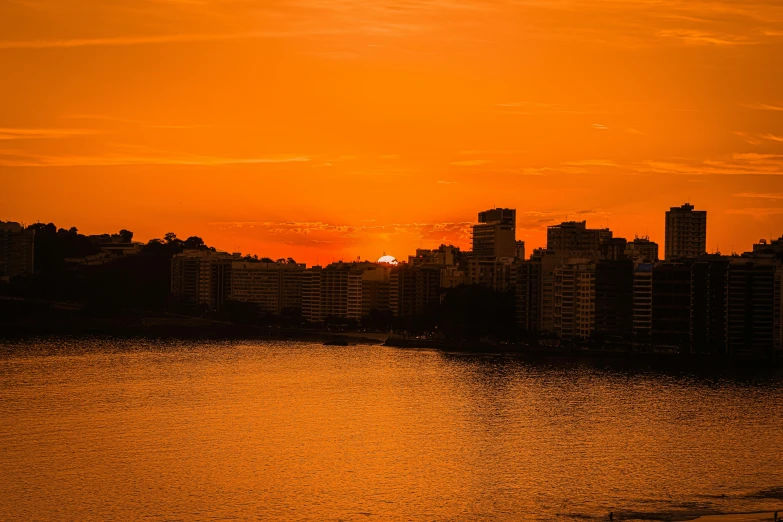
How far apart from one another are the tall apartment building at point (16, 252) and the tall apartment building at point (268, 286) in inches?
1011

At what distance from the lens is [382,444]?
3228 cm

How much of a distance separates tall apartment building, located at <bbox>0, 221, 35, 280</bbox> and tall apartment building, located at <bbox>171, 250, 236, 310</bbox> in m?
17.5

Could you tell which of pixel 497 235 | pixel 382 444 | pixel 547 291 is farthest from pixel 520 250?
pixel 382 444

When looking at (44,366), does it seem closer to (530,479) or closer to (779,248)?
(530,479)

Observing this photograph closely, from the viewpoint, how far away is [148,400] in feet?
134

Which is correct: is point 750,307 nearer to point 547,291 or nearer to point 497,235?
point 547,291

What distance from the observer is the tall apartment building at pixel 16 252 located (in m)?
120

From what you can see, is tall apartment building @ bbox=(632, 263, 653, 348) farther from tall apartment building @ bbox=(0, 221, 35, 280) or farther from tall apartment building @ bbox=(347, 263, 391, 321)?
tall apartment building @ bbox=(0, 221, 35, 280)

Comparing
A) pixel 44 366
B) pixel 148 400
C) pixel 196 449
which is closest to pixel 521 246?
pixel 44 366

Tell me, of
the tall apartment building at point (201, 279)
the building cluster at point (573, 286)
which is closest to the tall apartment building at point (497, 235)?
the building cluster at point (573, 286)

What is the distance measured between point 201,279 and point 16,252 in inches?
929

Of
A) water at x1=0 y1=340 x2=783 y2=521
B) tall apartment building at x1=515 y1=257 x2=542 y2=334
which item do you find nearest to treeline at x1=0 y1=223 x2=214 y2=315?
tall apartment building at x1=515 y1=257 x2=542 y2=334

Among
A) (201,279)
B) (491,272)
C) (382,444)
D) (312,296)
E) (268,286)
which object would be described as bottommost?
(382,444)

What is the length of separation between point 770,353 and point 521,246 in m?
46.1
